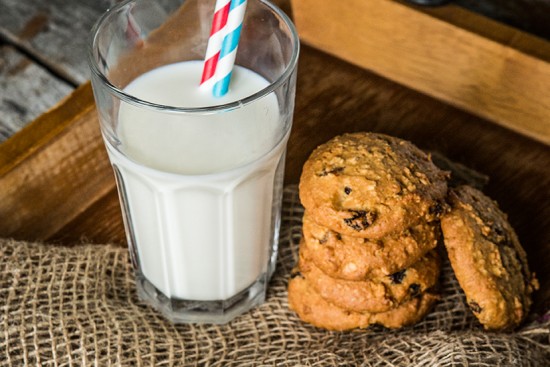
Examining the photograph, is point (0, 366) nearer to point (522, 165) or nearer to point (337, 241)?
point (337, 241)

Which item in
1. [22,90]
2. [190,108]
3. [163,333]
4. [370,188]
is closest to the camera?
→ [190,108]

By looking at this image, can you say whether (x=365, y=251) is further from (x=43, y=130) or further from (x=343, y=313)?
(x=43, y=130)

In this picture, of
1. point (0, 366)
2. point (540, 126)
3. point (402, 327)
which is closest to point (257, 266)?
point (402, 327)

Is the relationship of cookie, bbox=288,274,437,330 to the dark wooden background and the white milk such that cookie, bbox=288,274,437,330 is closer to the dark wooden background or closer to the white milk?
the white milk

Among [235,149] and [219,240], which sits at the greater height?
[235,149]

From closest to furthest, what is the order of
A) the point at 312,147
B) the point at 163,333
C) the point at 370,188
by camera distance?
the point at 370,188
the point at 163,333
the point at 312,147

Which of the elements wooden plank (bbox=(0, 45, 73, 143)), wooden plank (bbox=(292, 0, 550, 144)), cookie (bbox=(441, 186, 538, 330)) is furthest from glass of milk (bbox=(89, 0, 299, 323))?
wooden plank (bbox=(0, 45, 73, 143))

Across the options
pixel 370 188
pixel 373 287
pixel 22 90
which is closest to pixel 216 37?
pixel 370 188
